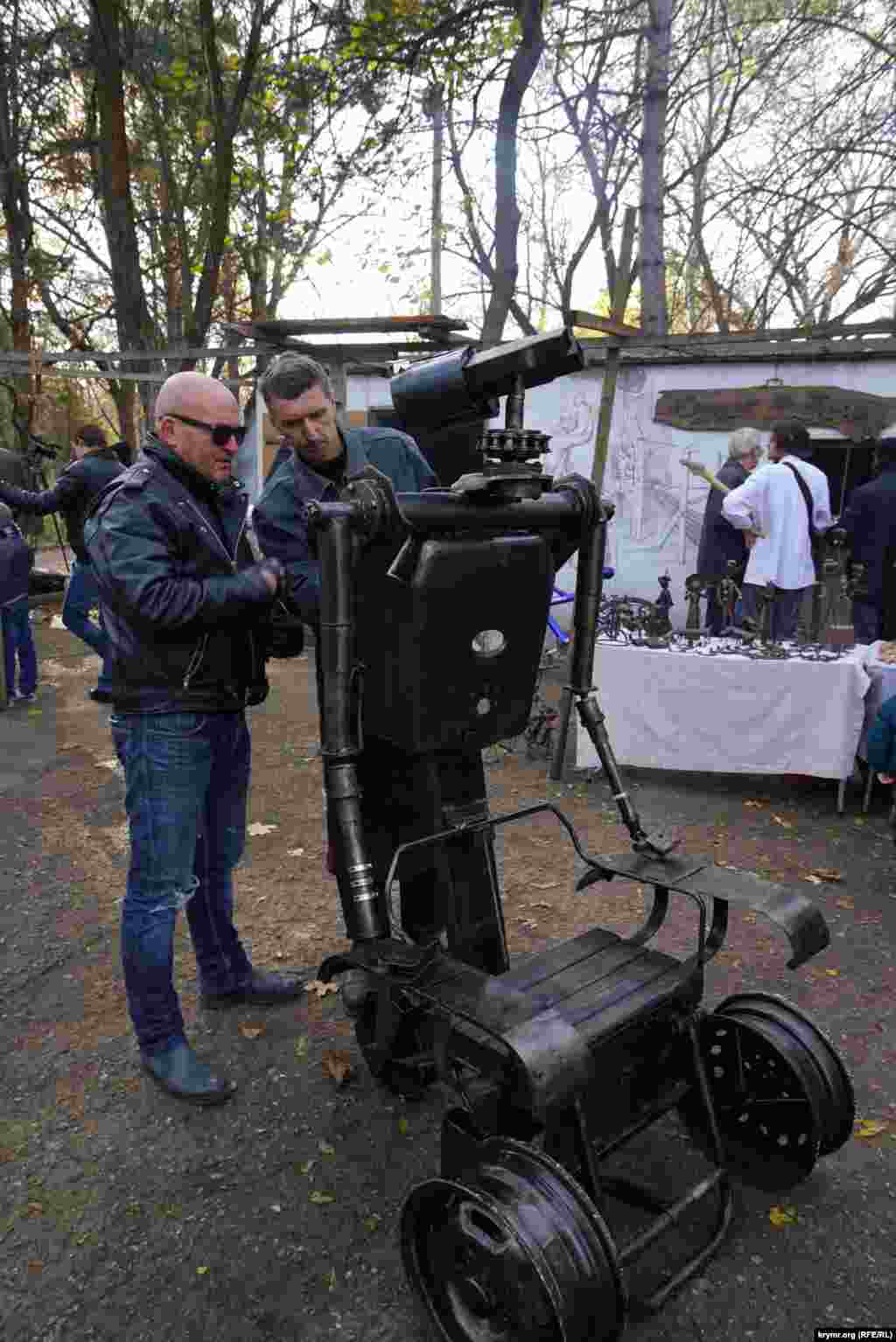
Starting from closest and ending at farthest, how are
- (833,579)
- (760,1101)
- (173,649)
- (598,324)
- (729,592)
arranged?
(760,1101) < (173,649) < (598,324) < (729,592) < (833,579)

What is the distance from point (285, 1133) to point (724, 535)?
611cm

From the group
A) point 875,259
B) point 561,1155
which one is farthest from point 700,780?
point 875,259

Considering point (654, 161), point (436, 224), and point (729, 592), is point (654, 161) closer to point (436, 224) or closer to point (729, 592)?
point (436, 224)

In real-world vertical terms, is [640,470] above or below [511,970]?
above

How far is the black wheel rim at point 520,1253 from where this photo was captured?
66.9 inches

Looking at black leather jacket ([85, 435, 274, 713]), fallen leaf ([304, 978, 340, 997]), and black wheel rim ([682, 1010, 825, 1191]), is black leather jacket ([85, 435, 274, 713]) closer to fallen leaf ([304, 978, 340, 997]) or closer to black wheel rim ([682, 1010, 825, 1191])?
fallen leaf ([304, 978, 340, 997])

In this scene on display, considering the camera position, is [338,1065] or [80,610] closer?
[338,1065]

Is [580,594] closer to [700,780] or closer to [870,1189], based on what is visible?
[870,1189]

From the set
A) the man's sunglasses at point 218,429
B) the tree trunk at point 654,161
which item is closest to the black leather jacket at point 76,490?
the man's sunglasses at point 218,429

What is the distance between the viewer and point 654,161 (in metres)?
12.6

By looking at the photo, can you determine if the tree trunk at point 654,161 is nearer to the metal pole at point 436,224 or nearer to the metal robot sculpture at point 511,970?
the metal pole at point 436,224

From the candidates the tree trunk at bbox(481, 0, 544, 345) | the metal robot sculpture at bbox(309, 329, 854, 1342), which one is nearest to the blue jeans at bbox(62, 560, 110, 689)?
the metal robot sculpture at bbox(309, 329, 854, 1342)

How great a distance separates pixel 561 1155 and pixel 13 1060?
2027mm

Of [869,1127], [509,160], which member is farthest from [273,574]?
[509,160]
